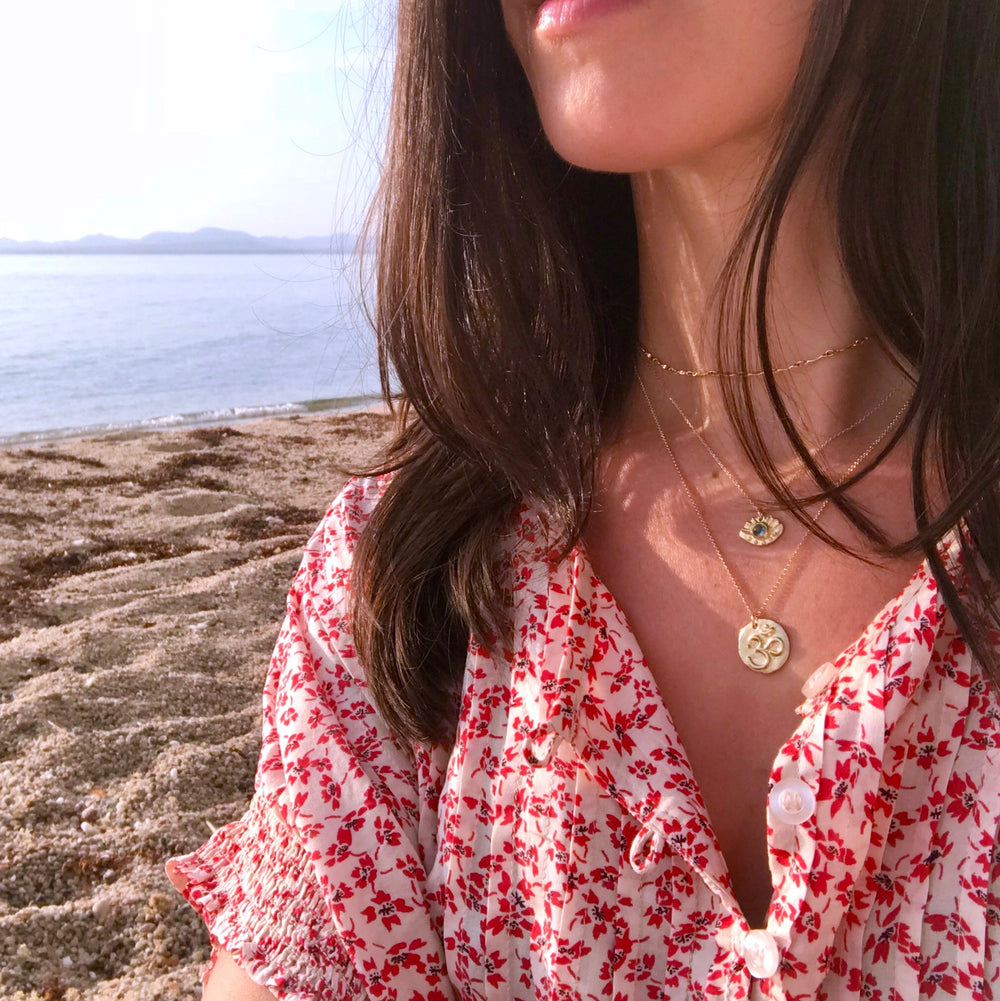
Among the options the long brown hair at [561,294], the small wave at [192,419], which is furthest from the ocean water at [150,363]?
the long brown hair at [561,294]

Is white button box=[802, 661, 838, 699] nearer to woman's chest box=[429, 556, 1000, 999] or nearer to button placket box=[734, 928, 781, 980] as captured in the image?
woman's chest box=[429, 556, 1000, 999]

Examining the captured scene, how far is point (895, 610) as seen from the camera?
1.05 metres

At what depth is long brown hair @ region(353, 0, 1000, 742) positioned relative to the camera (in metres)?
1.06

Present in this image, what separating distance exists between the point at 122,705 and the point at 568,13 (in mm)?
2264

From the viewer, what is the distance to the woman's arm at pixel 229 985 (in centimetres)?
118

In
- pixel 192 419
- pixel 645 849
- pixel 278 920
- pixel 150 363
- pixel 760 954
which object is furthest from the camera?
pixel 150 363

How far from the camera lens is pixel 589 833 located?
43.0 inches

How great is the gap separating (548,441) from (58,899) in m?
1.45

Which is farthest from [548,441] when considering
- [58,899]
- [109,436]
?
[109,436]

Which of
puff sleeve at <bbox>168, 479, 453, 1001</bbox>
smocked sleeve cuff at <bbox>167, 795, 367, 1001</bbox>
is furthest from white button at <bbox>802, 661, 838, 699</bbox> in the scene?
smocked sleeve cuff at <bbox>167, 795, 367, 1001</bbox>

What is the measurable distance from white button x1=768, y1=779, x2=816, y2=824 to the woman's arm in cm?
65

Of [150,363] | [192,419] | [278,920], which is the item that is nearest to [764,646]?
[278,920]

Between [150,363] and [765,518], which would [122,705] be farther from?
[150,363]

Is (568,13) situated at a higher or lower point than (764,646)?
higher
